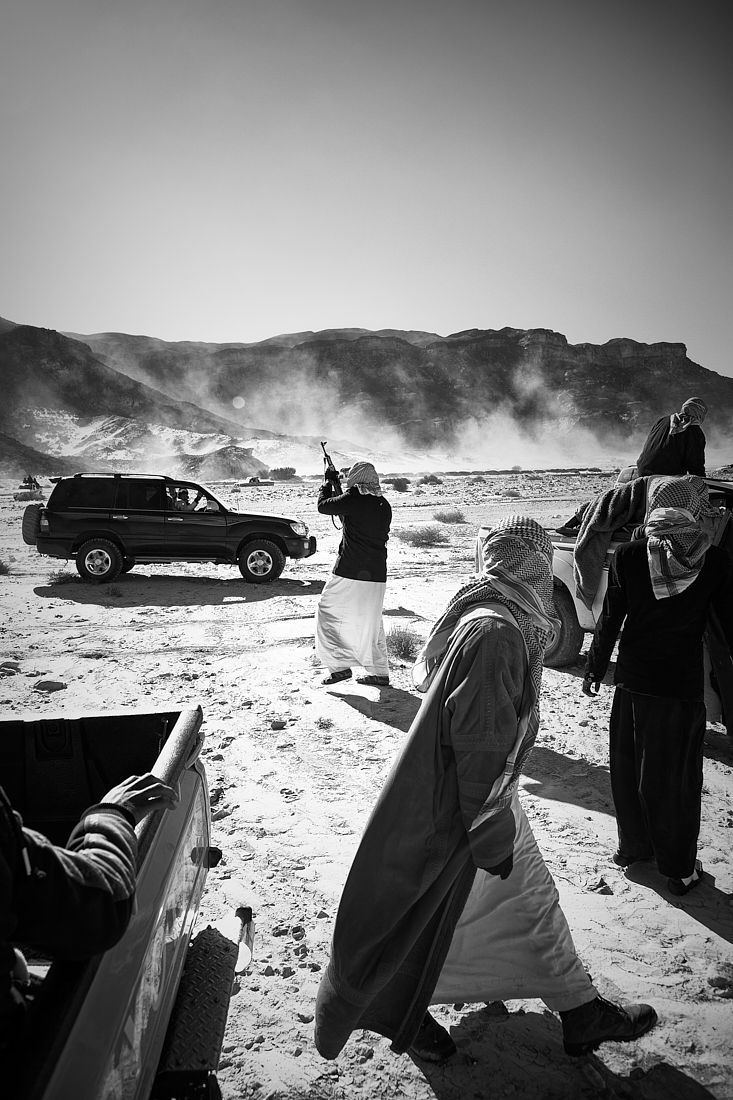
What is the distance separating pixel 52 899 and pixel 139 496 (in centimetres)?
1042

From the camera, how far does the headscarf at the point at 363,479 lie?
6.13 meters

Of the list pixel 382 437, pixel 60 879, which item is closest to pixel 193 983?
pixel 60 879

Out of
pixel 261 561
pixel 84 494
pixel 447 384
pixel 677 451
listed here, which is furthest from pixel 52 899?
pixel 447 384

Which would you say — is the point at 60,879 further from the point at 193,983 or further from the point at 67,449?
the point at 67,449

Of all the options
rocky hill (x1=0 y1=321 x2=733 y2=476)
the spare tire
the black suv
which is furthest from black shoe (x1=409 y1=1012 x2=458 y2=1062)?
rocky hill (x1=0 y1=321 x2=733 y2=476)

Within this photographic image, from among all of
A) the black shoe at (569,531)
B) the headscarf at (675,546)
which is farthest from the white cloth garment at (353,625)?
the headscarf at (675,546)

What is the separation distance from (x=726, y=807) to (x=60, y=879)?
427 centimetres

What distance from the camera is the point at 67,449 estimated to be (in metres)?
61.2

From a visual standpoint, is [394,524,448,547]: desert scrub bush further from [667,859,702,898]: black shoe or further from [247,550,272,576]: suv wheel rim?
[667,859,702,898]: black shoe

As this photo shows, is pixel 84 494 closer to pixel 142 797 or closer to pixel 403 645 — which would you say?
pixel 403 645

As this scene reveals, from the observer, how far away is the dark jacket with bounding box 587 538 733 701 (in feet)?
11.1

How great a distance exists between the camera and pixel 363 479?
242 inches

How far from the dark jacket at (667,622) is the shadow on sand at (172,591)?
730 cm

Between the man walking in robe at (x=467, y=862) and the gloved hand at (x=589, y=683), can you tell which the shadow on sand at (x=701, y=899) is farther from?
the man walking in robe at (x=467, y=862)
